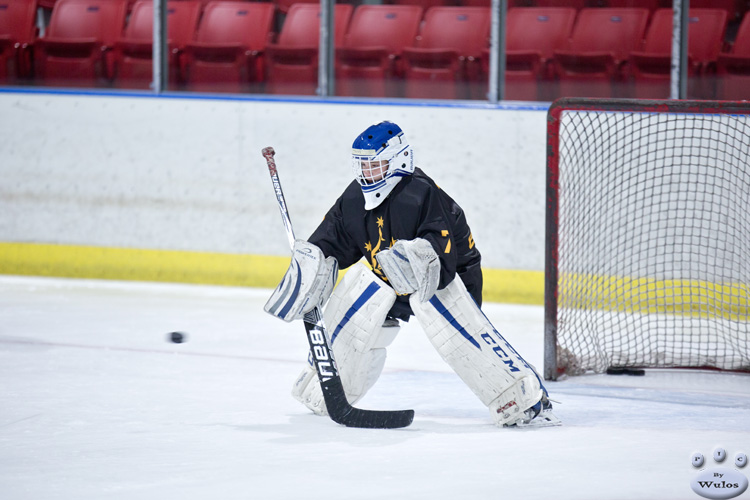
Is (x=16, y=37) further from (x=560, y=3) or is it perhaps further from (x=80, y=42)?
(x=560, y=3)

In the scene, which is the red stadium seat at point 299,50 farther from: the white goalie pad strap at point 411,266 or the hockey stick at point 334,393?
the white goalie pad strap at point 411,266

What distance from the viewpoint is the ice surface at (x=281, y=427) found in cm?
292

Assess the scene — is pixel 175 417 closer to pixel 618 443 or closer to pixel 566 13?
pixel 618 443

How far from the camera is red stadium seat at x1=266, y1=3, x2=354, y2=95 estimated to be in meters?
6.23

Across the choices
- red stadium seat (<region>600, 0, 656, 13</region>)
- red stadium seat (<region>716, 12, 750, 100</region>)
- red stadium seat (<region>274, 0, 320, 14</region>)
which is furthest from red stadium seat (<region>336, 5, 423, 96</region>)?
red stadium seat (<region>716, 12, 750, 100</region>)

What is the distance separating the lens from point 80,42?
266 inches

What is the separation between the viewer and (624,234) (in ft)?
17.3

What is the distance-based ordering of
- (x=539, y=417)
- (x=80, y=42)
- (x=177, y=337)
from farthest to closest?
(x=80, y=42), (x=177, y=337), (x=539, y=417)

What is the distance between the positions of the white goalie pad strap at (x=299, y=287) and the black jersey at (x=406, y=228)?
14cm

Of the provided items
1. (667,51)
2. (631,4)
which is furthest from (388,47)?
(667,51)

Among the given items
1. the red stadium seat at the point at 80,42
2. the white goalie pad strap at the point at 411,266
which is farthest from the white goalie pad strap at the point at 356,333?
the red stadium seat at the point at 80,42

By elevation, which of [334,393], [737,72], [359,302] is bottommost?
[334,393]

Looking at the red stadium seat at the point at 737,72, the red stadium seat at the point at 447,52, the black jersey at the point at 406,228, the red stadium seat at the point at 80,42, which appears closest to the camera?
the black jersey at the point at 406,228

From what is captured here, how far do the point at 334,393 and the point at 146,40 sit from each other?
3558 millimetres
